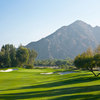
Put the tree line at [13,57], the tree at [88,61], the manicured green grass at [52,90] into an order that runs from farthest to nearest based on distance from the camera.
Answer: the tree line at [13,57] < the tree at [88,61] < the manicured green grass at [52,90]

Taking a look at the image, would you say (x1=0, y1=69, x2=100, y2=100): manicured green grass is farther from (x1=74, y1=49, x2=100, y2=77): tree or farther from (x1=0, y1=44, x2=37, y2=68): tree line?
(x1=0, y1=44, x2=37, y2=68): tree line

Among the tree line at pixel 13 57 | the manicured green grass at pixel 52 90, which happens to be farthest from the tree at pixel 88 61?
the tree line at pixel 13 57

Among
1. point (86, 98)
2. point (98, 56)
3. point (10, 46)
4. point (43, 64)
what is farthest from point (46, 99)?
point (43, 64)

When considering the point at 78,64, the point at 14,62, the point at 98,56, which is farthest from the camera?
the point at 14,62

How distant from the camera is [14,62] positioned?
112 m

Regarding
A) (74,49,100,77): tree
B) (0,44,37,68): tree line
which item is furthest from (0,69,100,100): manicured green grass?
(0,44,37,68): tree line

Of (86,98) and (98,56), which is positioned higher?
(98,56)

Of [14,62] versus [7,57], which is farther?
[14,62]

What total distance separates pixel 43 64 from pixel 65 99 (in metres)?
150

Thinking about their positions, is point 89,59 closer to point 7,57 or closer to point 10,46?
point 7,57

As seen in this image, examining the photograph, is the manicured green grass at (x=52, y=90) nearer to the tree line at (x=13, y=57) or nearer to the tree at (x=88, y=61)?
the tree at (x=88, y=61)

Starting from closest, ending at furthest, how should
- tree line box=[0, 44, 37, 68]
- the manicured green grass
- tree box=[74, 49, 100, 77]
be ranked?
the manicured green grass, tree box=[74, 49, 100, 77], tree line box=[0, 44, 37, 68]

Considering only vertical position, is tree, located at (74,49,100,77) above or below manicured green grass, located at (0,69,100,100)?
above

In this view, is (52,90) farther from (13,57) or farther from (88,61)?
(13,57)
